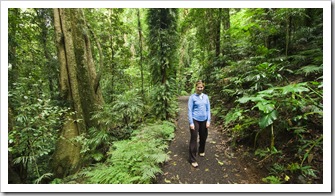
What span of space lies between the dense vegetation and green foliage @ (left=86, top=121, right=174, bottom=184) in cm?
2

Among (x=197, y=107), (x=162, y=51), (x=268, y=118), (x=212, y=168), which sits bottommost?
(x=212, y=168)

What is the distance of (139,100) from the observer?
18.3ft

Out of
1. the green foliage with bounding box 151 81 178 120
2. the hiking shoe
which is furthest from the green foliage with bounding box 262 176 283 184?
the green foliage with bounding box 151 81 178 120

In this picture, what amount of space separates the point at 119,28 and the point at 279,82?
22.5 ft

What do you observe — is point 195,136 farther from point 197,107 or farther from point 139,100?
point 139,100

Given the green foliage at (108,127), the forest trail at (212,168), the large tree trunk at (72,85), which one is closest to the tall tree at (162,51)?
the green foliage at (108,127)

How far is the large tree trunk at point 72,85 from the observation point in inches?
172

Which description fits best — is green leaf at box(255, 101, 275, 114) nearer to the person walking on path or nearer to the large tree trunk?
the person walking on path

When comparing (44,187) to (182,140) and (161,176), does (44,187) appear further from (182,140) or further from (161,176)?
(182,140)

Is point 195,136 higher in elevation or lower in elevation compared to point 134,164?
higher

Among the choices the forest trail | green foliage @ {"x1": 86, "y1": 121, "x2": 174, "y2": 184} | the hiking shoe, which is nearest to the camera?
green foliage @ {"x1": 86, "y1": 121, "x2": 174, "y2": 184}

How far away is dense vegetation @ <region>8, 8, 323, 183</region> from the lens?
2.78 metres

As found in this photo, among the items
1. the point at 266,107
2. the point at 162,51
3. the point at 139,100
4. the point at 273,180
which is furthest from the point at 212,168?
the point at 162,51

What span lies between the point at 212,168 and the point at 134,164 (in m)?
1.67
